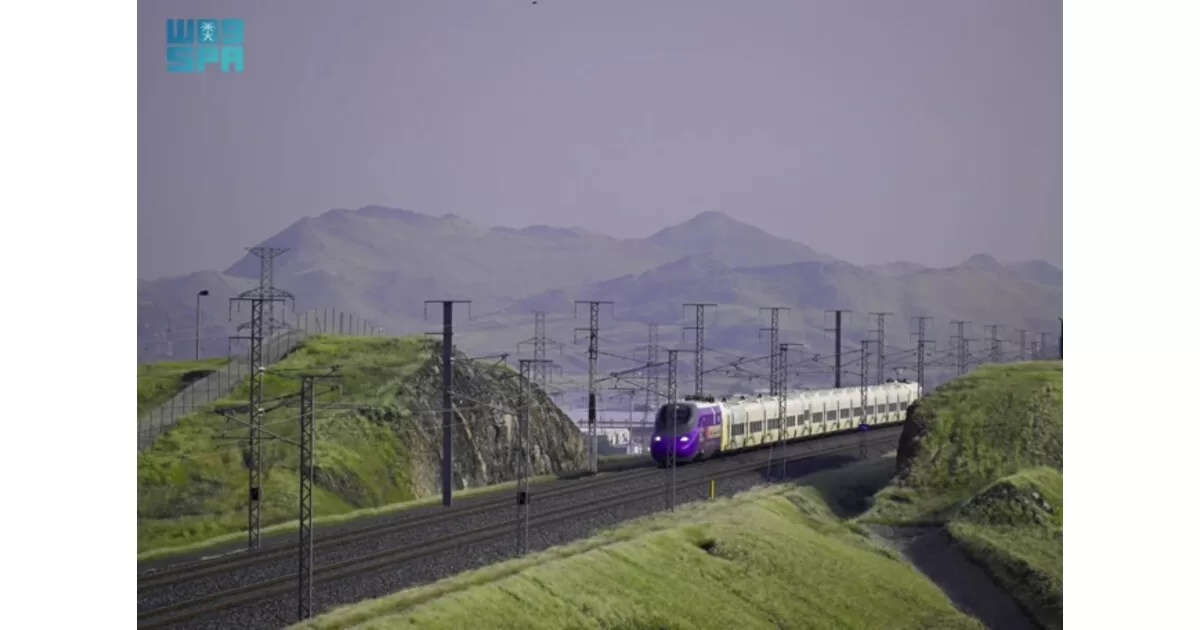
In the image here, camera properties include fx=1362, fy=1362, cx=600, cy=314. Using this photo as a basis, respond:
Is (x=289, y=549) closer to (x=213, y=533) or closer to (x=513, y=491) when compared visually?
(x=213, y=533)

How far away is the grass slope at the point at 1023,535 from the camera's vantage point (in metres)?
38.4

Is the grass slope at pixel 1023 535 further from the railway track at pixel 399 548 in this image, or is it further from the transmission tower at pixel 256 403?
the transmission tower at pixel 256 403

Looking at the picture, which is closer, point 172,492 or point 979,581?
point 979,581

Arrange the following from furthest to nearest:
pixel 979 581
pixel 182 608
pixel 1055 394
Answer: pixel 1055 394
pixel 979 581
pixel 182 608

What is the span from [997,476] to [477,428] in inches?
933

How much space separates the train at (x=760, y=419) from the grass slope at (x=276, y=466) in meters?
11.0

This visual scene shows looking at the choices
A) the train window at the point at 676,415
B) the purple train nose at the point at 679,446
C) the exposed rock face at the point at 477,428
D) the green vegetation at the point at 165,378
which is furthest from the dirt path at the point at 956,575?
the green vegetation at the point at 165,378

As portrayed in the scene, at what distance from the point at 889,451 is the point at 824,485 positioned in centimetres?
1768

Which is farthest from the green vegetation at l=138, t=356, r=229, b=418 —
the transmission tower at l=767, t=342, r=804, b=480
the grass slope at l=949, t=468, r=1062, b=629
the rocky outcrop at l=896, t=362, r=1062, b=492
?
the grass slope at l=949, t=468, r=1062, b=629

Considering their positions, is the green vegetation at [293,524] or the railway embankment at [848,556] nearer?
the railway embankment at [848,556]

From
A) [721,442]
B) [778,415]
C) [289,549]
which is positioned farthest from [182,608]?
[778,415]

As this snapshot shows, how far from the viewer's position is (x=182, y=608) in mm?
26297

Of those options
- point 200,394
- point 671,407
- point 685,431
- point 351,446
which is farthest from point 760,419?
point 200,394

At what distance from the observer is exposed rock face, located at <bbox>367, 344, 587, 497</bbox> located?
186 feet
